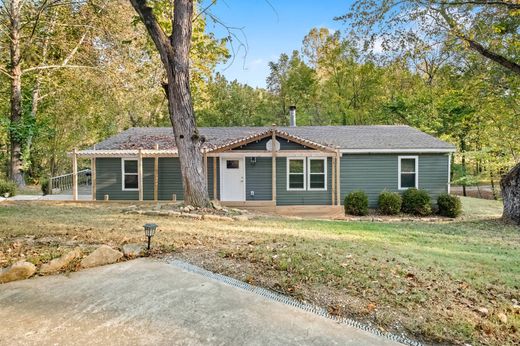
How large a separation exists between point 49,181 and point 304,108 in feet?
62.3

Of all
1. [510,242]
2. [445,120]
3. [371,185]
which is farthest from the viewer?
[445,120]

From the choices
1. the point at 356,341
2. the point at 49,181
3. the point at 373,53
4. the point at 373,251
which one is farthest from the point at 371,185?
the point at 49,181

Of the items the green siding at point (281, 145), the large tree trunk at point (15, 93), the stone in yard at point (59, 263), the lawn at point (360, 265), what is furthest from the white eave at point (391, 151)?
the large tree trunk at point (15, 93)

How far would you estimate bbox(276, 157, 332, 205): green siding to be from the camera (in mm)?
14117

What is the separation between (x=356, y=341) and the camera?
8.64ft

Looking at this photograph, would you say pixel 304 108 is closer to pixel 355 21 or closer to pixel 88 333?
pixel 355 21

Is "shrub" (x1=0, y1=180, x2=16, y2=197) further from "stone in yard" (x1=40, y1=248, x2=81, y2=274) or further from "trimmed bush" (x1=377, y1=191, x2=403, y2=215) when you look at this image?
"trimmed bush" (x1=377, y1=191, x2=403, y2=215)

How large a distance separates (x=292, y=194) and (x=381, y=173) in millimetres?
3878

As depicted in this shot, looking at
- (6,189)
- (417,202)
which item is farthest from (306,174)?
(6,189)

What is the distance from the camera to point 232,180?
46.1 ft

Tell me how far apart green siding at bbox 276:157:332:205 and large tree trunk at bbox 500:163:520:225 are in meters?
5.98

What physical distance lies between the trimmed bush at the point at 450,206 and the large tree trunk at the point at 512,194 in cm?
286

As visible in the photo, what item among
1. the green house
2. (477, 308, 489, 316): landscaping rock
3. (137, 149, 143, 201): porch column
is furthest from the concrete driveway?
the green house

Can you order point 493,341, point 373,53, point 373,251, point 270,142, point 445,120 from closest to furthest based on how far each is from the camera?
point 493,341 < point 373,251 < point 373,53 < point 270,142 < point 445,120
